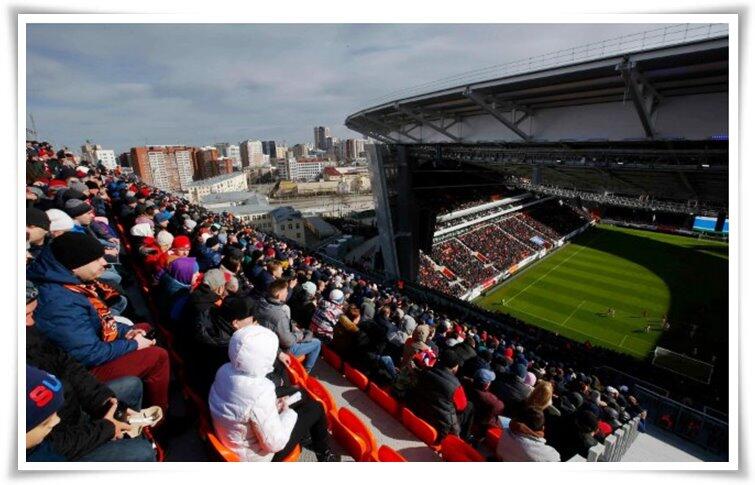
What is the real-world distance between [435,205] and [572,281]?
11.5 metres

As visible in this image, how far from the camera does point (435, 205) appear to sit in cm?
2614

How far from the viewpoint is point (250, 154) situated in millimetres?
133875

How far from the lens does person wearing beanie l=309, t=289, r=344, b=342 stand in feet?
16.7

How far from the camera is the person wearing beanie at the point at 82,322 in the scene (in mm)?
2334

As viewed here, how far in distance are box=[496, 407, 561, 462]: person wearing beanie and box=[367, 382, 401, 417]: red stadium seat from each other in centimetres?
128

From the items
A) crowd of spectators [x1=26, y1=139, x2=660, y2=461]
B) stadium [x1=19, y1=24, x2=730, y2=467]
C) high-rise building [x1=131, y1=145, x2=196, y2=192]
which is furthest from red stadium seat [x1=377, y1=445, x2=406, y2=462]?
high-rise building [x1=131, y1=145, x2=196, y2=192]

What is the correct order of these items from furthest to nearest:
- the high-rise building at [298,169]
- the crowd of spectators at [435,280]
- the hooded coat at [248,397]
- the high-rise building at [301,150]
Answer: the high-rise building at [301,150], the high-rise building at [298,169], the crowd of spectators at [435,280], the hooded coat at [248,397]

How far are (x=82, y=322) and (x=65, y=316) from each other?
0.11 metres

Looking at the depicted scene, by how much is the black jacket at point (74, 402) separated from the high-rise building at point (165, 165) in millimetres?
86546

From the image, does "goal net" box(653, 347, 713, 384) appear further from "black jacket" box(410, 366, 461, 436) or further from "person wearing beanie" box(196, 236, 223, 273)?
"person wearing beanie" box(196, 236, 223, 273)

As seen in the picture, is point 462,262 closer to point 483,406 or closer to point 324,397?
point 483,406

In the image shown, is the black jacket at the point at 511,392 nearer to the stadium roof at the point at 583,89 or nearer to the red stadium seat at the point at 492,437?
the red stadium seat at the point at 492,437

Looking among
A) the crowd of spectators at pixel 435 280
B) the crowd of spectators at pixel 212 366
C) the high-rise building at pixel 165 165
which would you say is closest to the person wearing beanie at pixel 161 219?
the crowd of spectators at pixel 212 366

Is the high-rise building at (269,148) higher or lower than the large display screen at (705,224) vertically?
higher
